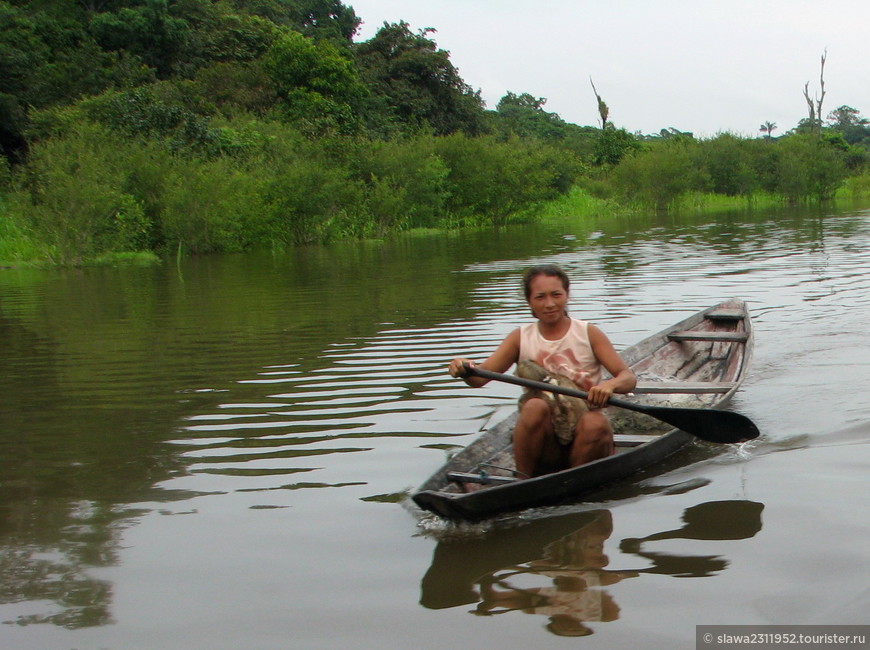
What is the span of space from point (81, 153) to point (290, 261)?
4836 mm

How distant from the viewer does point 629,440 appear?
4840 mm

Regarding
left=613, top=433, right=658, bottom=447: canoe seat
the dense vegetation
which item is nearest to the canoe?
left=613, top=433, right=658, bottom=447: canoe seat

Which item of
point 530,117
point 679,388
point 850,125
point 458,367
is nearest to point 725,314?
point 679,388

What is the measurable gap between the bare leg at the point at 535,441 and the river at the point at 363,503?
0.94 feet

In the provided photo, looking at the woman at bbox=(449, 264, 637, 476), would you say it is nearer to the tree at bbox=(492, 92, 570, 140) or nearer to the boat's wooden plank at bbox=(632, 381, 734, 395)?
the boat's wooden plank at bbox=(632, 381, 734, 395)

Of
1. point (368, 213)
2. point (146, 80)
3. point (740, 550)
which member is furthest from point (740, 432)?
point (146, 80)

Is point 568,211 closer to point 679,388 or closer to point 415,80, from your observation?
point 415,80

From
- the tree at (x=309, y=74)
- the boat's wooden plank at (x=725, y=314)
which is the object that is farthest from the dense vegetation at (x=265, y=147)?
the boat's wooden plank at (x=725, y=314)

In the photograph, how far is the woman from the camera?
4.22 metres

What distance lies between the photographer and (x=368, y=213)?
26.9 metres

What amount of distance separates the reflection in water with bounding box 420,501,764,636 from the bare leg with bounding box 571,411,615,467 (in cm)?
32

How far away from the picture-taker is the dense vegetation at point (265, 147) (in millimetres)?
21188

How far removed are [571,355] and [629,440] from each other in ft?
2.31

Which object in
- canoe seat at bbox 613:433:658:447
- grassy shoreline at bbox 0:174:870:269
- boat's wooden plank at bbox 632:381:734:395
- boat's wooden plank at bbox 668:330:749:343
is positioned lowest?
canoe seat at bbox 613:433:658:447
